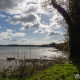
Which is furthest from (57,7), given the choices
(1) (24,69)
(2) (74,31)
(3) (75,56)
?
(1) (24,69)

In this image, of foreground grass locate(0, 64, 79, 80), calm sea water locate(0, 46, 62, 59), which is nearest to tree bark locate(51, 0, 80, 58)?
calm sea water locate(0, 46, 62, 59)

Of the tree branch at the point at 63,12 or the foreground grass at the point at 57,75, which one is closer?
the foreground grass at the point at 57,75

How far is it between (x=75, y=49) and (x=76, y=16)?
3412 millimetres

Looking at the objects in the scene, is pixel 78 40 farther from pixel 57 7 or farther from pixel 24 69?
pixel 24 69

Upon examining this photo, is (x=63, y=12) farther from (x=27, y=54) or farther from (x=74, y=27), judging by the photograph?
(x=27, y=54)

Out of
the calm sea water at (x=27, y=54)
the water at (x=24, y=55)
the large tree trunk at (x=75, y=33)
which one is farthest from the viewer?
the water at (x=24, y=55)

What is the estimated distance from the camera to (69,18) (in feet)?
42.6

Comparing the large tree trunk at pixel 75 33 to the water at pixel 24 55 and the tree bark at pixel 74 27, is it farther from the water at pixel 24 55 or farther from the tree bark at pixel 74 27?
the water at pixel 24 55

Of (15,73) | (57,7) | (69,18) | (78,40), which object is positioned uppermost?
(57,7)

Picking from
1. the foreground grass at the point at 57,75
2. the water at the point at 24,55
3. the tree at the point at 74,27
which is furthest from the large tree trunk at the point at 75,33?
the foreground grass at the point at 57,75

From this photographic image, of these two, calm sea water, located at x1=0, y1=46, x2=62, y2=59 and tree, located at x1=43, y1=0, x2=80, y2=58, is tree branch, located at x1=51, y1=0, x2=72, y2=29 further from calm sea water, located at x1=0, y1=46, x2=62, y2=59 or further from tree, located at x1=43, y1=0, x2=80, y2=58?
calm sea water, located at x1=0, y1=46, x2=62, y2=59

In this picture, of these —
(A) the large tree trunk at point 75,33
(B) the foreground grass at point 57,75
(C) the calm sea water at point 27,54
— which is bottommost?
(C) the calm sea water at point 27,54

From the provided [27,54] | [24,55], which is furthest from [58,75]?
[27,54]

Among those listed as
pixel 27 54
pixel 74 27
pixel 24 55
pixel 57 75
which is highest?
pixel 74 27
